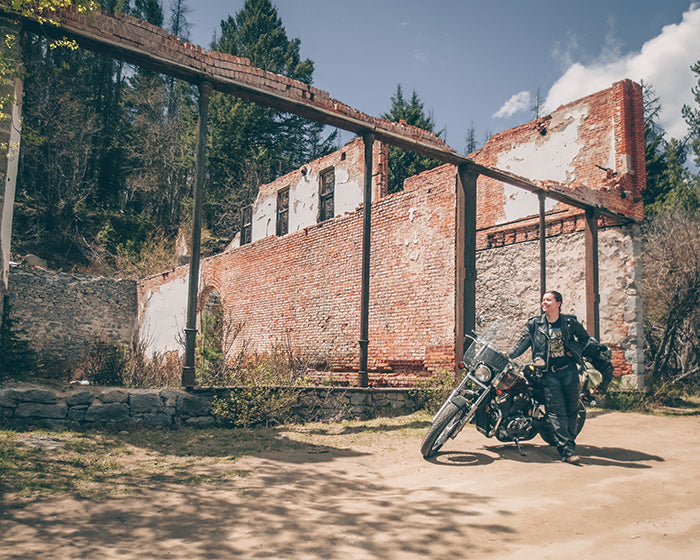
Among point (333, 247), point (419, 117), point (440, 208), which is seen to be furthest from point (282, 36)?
point (440, 208)

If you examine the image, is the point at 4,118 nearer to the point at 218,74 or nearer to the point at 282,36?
the point at 218,74

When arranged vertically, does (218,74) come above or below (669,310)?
above

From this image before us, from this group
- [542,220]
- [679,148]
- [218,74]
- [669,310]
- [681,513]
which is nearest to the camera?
[681,513]

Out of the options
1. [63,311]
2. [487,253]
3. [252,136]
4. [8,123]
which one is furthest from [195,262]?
[252,136]

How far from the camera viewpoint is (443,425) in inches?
181

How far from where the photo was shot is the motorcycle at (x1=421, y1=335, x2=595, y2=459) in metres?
4.63

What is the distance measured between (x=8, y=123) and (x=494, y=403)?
6.12 meters

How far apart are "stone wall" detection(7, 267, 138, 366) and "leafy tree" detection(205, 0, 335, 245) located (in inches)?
374

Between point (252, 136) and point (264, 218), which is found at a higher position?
point (252, 136)

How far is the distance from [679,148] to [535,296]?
21.5 m

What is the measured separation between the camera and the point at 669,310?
13.0 m

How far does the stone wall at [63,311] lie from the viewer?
17047 millimetres

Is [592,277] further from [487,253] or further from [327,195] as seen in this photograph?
[327,195]

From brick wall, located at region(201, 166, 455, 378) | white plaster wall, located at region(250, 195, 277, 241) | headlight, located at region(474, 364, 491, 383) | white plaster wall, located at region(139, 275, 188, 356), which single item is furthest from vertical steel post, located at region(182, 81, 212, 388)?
white plaster wall, located at region(250, 195, 277, 241)
